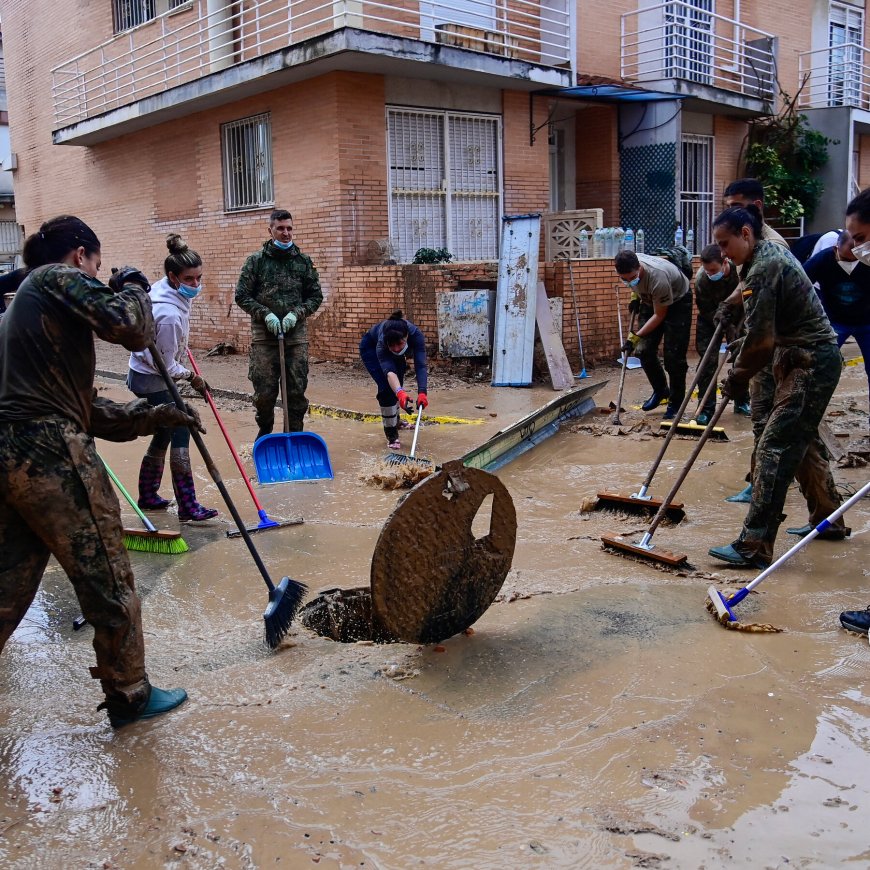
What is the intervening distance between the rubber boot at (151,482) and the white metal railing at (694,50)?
12463 millimetres

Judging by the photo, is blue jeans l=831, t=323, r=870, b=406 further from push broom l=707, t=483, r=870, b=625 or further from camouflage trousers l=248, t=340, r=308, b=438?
camouflage trousers l=248, t=340, r=308, b=438

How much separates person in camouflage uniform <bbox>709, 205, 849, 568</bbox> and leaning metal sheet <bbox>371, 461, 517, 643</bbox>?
5.46ft

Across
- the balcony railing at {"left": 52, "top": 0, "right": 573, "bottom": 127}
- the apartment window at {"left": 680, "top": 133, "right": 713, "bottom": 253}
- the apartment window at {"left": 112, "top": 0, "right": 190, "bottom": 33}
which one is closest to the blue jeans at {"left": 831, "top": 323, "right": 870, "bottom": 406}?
the balcony railing at {"left": 52, "top": 0, "right": 573, "bottom": 127}

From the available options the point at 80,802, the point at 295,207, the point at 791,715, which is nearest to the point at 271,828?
the point at 80,802

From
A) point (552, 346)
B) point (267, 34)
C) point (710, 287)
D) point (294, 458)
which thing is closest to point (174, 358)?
point (294, 458)

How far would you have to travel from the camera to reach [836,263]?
20.1 ft

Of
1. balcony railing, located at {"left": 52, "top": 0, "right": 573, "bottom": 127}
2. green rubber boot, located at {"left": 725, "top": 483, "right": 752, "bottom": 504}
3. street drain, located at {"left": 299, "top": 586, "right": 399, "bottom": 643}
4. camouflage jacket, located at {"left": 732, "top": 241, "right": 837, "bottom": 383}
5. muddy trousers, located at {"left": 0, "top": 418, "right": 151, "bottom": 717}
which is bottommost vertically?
street drain, located at {"left": 299, "top": 586, "right": 399, "bottom": 643}

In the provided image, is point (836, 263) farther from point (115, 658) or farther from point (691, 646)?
point (115, 658)

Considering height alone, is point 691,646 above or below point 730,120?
below

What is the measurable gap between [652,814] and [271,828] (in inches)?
44.1

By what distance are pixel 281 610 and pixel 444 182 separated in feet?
35.3

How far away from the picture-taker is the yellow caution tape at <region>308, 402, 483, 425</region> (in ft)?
29.0

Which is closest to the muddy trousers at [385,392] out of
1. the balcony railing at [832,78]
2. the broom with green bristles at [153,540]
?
the broom with green bristles at [153,540]

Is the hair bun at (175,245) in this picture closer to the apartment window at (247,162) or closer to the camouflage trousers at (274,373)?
the camouflage trousers at (274,373)
